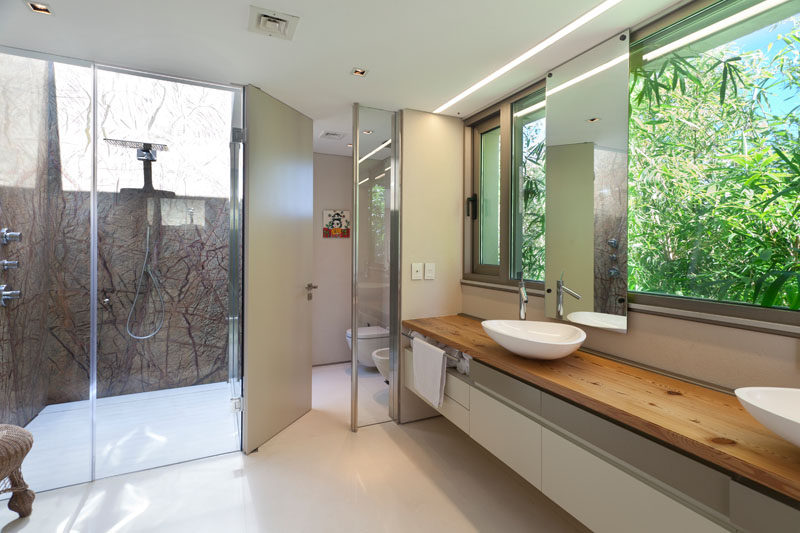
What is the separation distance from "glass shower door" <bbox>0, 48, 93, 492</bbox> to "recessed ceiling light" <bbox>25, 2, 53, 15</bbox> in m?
0.54

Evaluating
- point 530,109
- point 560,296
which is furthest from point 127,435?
point 530,109

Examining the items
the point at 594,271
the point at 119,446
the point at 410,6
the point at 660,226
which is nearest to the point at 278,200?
the point at 410,6

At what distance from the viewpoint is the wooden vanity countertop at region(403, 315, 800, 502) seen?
922mm

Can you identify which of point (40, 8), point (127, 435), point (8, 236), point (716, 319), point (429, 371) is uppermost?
point (40, 8)

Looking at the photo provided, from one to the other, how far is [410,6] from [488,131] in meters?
1.42

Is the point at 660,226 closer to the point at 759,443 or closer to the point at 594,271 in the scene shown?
the point at 594,271

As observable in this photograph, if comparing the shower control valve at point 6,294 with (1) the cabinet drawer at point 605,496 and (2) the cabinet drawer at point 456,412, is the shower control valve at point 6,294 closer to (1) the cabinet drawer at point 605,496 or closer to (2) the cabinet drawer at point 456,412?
(2) the cabinet drawer at point 456,412

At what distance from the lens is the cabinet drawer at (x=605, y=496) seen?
3.52 feet

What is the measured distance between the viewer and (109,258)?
239cm

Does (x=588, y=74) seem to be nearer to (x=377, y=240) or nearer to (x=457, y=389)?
(x=377, y=240)

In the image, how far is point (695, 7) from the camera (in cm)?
155

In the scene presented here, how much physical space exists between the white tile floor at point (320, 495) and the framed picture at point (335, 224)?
2270mm

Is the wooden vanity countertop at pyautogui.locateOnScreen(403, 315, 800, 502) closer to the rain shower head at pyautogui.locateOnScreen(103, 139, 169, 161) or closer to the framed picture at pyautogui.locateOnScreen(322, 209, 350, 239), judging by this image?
the rain shower head at pyautogui.locateOnScreen(103, 139, 169, 161)

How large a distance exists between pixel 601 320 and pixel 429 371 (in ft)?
3.43
